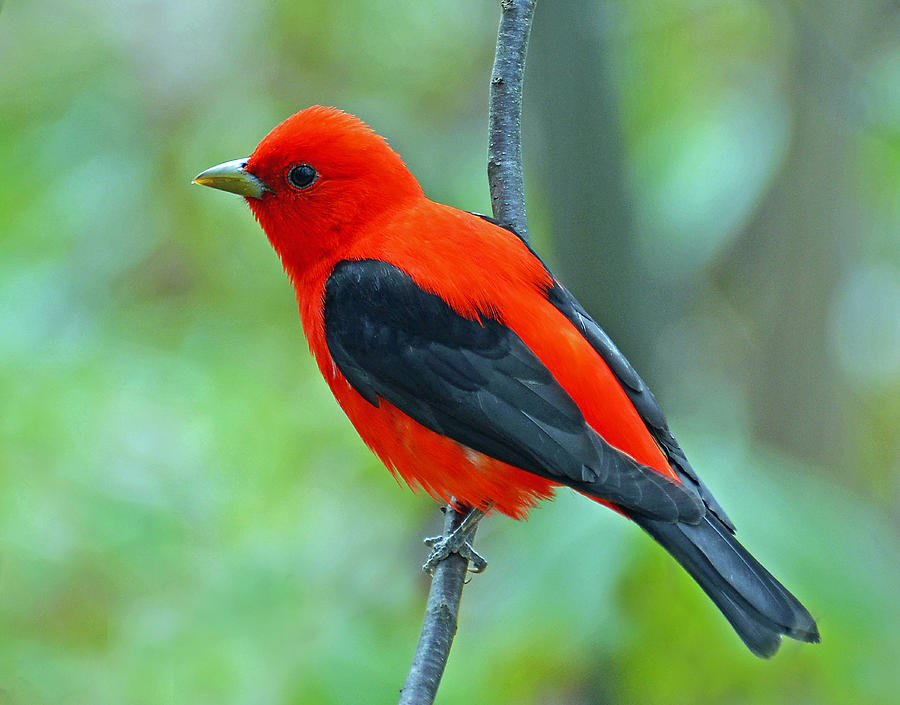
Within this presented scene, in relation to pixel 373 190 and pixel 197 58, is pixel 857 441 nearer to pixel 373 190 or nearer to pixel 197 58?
pixel 373 190

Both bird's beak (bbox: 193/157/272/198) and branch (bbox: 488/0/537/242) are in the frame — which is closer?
branch (bbox: 488/0/537/242)

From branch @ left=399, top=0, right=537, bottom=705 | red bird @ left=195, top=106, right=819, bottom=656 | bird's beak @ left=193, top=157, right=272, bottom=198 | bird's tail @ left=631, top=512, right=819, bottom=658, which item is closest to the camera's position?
bird's tail @ left=631, top=512, right=819, bottom=658

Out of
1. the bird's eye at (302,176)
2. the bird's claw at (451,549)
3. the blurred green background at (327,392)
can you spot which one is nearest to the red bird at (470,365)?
the bird's eye at (302,176)

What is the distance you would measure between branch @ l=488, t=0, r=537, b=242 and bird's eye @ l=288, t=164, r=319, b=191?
708 millimetres

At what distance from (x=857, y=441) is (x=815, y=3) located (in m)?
2.81

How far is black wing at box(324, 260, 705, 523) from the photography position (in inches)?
133

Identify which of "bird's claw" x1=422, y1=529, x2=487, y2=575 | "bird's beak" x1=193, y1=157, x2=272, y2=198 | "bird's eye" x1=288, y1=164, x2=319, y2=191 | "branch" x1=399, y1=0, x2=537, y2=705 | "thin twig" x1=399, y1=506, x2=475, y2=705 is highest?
"branch" x1=399, y1=0, x2=537, y2=705

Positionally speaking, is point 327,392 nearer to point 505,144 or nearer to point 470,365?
point 505,144

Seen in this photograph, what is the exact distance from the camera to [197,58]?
686cm

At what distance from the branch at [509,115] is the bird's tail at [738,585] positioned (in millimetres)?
1392

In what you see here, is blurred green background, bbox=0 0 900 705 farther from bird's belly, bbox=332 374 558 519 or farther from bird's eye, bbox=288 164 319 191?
bird's eye, bbox=288 164 319 191

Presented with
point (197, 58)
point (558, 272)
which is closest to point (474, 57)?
point (197, 58)

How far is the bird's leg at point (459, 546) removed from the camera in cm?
371

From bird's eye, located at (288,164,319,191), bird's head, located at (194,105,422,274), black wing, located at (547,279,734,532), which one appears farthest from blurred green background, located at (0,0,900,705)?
bird's eye, located at (288,164,319,191)
